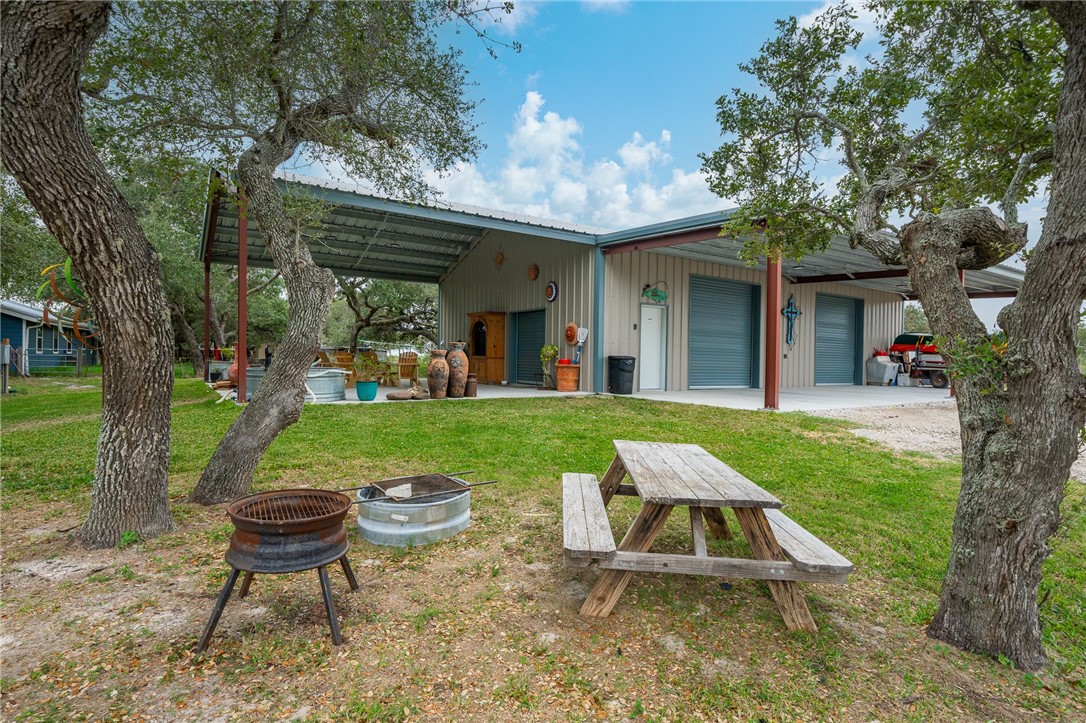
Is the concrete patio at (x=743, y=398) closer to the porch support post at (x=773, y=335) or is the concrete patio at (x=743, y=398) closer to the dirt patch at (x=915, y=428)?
the porch support post at (x=773, y=335)

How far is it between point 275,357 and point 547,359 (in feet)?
26.5

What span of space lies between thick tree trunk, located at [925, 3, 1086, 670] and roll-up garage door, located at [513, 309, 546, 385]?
10.2 metres

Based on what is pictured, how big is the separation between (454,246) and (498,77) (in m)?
9.42

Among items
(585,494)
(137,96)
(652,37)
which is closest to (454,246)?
(652,37)

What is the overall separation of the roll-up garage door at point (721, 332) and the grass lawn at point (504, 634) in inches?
340

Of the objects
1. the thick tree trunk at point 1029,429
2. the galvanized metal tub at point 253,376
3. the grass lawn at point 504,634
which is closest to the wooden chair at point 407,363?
the galvanized metal tub at point 253,376

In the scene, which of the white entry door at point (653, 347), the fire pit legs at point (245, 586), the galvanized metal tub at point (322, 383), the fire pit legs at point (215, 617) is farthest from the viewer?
the white entry door at point (653, 347)

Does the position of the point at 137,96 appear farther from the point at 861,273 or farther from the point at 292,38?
the point at 861,273

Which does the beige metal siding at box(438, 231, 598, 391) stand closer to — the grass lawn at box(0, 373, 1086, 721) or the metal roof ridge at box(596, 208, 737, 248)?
the metal roof ridge at box(596, 208, 737, 248)

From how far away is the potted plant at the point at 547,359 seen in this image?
1133 cm

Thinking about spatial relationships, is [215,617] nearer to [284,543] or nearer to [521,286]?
[284,543]

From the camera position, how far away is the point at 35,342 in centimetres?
2050

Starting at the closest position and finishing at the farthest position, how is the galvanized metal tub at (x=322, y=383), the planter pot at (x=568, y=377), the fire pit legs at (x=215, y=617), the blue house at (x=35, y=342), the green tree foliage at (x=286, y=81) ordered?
the fire pit legs at (x=215, y=617) < the green tree foliage at (x=286, y=81) < the galvanized metal tub at (x=322, y=383) < the planter pot at (x=568, y=377) < the blue house at (x=35, y=342)

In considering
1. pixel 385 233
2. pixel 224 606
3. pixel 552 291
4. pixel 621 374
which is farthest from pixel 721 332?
pixel 224 606
